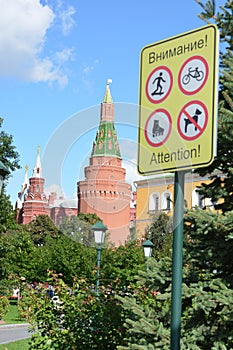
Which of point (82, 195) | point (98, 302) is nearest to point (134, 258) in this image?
point (98, 302)

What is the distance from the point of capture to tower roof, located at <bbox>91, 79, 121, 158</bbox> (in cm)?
428

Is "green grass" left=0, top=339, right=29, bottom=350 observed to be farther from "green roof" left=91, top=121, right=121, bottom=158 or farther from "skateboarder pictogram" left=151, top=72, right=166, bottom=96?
"skateboarder pictogram" left=151, top=72, right=166, bottom=96

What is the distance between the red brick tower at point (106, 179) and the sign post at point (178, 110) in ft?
2.22

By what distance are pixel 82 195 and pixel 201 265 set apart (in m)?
1.94

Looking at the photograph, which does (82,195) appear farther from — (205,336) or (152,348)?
(205,336)

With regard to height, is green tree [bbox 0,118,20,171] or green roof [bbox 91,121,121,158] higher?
green tree [bbox 0,118,20,171]

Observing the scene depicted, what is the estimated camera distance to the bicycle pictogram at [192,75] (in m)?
3.22

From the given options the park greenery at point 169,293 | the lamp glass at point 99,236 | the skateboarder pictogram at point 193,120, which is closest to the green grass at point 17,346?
the park greenery at point 169,293

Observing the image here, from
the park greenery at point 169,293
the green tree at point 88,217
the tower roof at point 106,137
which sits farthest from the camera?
the park greenery at point 169,293

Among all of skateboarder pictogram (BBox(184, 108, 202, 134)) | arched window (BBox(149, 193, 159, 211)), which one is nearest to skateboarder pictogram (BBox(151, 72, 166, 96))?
skateboarder pictogram (BBox(184, 108, 202, 134))

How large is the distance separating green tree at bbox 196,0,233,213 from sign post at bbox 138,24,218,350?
6.85ft

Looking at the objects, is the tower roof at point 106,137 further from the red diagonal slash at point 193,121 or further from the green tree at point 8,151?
the green tree at point 8,151

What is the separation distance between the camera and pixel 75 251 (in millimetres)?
42031

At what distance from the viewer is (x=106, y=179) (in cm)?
438
